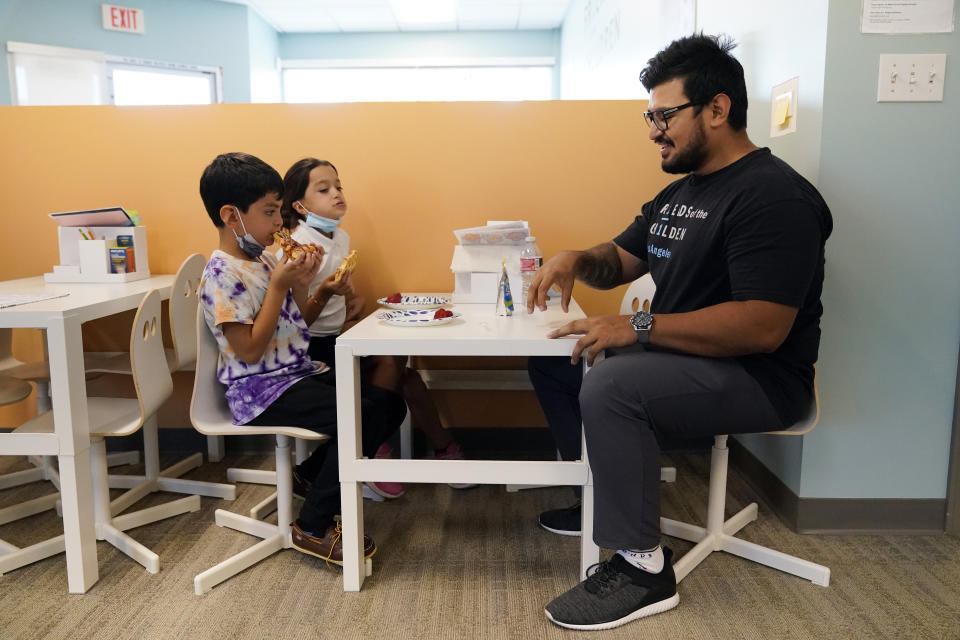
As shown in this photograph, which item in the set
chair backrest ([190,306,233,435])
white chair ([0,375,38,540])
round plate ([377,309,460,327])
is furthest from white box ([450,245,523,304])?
white chair ([0,375,38,540])

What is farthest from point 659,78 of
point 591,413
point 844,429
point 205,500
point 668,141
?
point 205,500

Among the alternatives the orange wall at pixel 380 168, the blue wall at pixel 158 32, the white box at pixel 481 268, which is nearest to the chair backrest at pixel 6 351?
the orange wall at pixel 380 168

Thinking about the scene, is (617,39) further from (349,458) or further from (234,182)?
(349,458)

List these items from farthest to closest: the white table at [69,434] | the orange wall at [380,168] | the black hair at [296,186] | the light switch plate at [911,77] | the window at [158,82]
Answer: the window at [158,82]
the orange wall at [380,168]
the black hair at [296,186]
the light switch plate at [911,77]
the white table at [69,434]

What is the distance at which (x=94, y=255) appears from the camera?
2215 mm

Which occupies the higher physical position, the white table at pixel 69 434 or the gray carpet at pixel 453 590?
the white table at pixel 69 434

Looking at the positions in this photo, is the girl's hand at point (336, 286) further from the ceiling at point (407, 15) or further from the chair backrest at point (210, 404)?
the ceiling at point (407, 15)

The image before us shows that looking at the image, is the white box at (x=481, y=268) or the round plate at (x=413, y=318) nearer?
the round plate at (x=413, y=318)

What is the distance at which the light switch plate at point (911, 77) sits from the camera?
1.74 metres

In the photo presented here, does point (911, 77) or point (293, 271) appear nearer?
point (293, 271)

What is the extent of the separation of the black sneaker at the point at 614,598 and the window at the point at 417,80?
6416 millimetres

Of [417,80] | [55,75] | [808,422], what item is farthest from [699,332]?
[417,80]

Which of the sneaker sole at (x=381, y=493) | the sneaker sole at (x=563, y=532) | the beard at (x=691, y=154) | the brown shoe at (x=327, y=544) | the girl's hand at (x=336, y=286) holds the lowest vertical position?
the sneaker sole at (x=563, y=532)

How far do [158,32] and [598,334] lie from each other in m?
5.86
